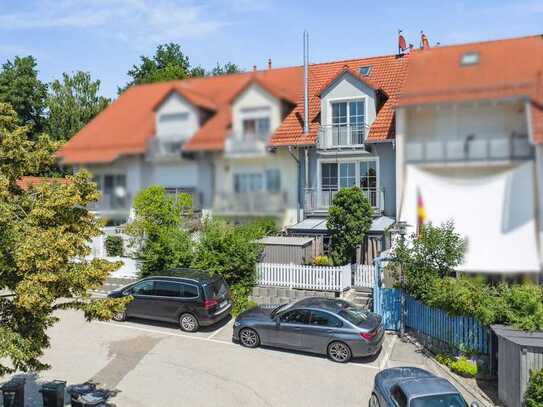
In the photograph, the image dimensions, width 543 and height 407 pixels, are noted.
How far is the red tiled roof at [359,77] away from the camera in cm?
201

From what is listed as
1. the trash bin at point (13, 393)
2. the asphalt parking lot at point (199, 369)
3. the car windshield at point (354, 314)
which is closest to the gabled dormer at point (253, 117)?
the asphalt parking lot at point (199, 369)

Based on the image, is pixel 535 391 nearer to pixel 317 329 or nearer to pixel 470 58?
pixel 317 329

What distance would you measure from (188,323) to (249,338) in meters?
2.17

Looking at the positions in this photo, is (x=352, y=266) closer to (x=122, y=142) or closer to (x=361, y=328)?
(x=361, y=328)

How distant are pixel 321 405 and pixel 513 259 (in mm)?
9478

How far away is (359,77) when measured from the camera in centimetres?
379

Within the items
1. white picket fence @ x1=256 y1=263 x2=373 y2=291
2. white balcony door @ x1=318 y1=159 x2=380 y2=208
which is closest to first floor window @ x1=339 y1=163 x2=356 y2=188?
white balcony door @ x1=318 y1=159 x2=380 y2=208

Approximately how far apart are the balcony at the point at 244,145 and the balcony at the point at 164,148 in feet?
0.64

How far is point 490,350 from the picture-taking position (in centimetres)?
1158

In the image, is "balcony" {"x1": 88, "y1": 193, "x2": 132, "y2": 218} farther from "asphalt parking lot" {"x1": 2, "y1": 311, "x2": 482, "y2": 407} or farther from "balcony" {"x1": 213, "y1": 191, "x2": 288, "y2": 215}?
"asphalt parking lot" {"x1": 2, "y1": 311, "x2": 482, "y2": 407}

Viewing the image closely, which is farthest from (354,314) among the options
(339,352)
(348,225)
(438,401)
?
(438,401)

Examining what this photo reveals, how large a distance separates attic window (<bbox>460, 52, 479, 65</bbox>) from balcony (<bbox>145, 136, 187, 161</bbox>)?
3.51ft

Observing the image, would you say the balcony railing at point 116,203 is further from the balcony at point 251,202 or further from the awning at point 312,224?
the awning at point 312,224

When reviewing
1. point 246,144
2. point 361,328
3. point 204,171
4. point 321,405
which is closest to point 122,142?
point 204,171
